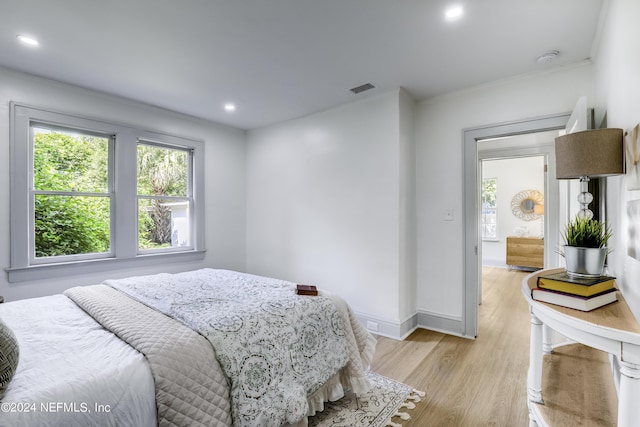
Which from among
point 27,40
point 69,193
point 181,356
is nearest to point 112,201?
point 69,193

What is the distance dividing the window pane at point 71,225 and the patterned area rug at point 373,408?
281cm

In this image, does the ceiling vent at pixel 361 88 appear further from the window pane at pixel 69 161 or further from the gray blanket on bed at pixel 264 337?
the window pane at pixel 69 161

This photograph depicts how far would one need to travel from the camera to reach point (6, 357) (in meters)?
1.04

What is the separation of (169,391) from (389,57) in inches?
101

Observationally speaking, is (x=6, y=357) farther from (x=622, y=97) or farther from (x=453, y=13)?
(x=622, y=97)

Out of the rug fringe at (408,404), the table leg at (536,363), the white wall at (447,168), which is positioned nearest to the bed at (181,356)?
the rug fringe at (408,404)

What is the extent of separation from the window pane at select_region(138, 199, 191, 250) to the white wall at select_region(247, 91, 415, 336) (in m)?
0.93

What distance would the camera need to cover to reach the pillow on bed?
1.00m

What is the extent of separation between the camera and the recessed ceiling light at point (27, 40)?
2.14m

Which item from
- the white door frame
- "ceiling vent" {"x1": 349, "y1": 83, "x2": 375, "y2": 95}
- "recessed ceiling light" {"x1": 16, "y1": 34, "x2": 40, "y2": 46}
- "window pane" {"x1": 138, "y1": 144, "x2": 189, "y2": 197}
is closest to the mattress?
"recessed ceiling light" {"x1": 16, "y1": 34, "x2": 40, "y2": 46}

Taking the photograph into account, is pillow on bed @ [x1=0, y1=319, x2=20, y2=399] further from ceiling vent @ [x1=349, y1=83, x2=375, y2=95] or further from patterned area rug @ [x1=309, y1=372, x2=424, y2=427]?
ceiling vent @ [x1=349, y1=83, x2=375, y2=95]

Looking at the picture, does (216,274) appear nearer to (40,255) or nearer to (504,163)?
(40,255)

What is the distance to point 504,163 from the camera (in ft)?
24.1

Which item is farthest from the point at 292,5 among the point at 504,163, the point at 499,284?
the point at 504,163
